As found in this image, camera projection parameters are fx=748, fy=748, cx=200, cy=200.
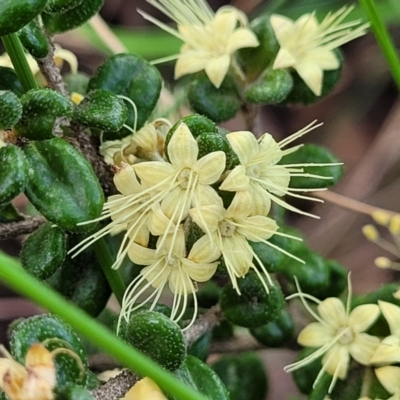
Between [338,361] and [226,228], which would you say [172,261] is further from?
[338,361]

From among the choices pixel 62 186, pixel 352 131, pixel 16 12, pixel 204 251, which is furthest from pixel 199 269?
pixel 352 131

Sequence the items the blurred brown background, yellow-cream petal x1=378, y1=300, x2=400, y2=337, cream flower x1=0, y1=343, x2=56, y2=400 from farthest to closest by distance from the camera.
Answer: the blurred brown background, yellow-cream petal x1=378, y1=300, x2=400, y2=337, cream flower x1=0, y1=343, x2=56, y2=400

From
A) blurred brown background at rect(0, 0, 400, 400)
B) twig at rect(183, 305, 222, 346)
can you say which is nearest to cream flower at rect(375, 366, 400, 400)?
twig at rect(183, 305, 222, 346)

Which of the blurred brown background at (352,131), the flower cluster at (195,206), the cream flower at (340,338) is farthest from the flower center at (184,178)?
the blurred brown background at (352,131)

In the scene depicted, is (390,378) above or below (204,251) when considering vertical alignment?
below

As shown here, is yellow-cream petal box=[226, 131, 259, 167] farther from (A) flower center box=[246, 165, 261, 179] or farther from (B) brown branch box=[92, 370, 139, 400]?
(B) brown branch box=[92, 370, 139, 400]

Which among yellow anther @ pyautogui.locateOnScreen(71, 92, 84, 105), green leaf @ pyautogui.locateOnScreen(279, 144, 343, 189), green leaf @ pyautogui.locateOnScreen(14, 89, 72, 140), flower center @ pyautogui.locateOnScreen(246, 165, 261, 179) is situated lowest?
green leaf @ pyautogui.locateOnScreen(279, 144, 343, 189)
